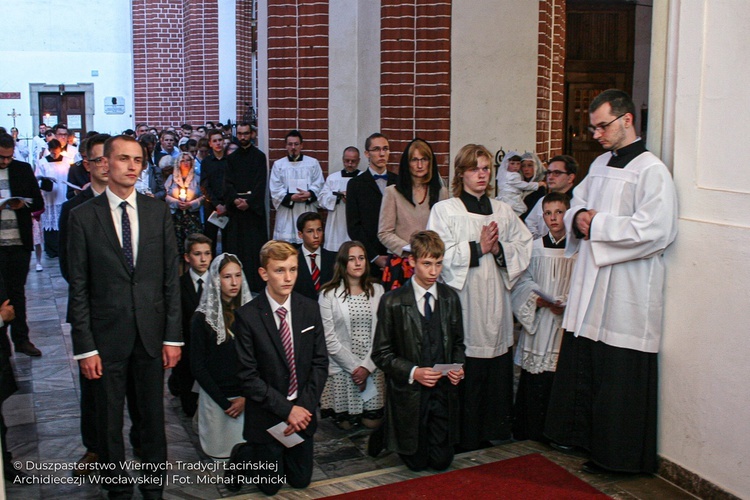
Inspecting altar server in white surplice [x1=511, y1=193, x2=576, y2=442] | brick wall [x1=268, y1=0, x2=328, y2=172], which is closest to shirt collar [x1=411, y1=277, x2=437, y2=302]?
altar server in white surplice [x1=511, y1=193, x2=576, y2=442]

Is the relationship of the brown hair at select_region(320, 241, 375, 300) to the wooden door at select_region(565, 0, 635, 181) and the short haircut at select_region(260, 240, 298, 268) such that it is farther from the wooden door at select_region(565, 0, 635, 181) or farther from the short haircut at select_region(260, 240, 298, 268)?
the wooden door at select_region(565, 0, 635, 181)

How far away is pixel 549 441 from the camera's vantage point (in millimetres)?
5062

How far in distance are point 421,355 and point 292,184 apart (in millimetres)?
4626

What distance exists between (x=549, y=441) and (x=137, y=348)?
2.43 meters

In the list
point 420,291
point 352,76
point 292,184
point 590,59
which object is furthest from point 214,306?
point 590,59

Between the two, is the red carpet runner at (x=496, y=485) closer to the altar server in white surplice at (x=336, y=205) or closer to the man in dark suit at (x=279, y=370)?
the man in dark suit at (x=279, y=370)

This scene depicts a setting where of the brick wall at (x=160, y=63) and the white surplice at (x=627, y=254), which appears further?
the brick wall at (x=160, y=63)

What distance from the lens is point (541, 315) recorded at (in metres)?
5.23

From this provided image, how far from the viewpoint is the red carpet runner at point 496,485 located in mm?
4309

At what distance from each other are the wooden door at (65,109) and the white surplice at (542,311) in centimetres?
2012

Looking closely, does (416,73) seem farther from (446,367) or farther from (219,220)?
(446,367)

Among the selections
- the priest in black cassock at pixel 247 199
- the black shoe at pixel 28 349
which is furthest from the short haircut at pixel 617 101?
the priest in black cassock at pixel 247 199

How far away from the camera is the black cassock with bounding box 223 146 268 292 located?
9.37 metres

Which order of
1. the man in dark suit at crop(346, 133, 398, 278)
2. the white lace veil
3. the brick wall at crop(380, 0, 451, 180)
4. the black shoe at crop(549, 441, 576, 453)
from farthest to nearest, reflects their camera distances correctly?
the brick wall at crop(380, 0, 451, 180) < the man in dark suit at crop(346, 133, 398, 278) < the white lace veil < the black shoe at crop(549, 441, 576, 453)
